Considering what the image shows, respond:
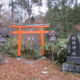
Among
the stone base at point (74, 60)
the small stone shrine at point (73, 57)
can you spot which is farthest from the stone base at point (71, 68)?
the stone base at point (74, 60)

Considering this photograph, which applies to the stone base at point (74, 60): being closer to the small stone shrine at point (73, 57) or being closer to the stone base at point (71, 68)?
the small stone shrine at point (73, 57)

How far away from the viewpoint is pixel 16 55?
9125 mm

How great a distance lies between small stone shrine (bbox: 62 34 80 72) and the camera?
5.70 metres

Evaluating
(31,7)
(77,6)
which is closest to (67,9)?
(77,6)

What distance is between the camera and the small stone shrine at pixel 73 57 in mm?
5699

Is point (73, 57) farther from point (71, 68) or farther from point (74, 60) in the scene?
point (71, 68)

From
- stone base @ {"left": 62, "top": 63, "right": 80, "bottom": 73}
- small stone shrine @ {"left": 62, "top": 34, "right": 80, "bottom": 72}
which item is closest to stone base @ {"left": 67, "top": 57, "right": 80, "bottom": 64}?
small stone shrine @ {"left": 62, "top": 34, "right": 80, "bottom": 72}

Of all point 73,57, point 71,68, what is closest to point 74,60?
point 73,57

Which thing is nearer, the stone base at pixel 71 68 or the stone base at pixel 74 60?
the stone base at pixel 71 68

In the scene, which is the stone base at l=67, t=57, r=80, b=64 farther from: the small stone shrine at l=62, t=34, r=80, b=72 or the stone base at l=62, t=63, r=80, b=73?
the stone base at l=62, t=63, r=80, b=73

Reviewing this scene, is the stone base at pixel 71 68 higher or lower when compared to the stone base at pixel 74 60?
lower

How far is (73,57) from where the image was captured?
19.4 feet

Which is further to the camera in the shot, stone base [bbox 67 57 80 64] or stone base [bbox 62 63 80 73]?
stone base [bbox 67 57 80 64]

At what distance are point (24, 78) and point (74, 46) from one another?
217cm
